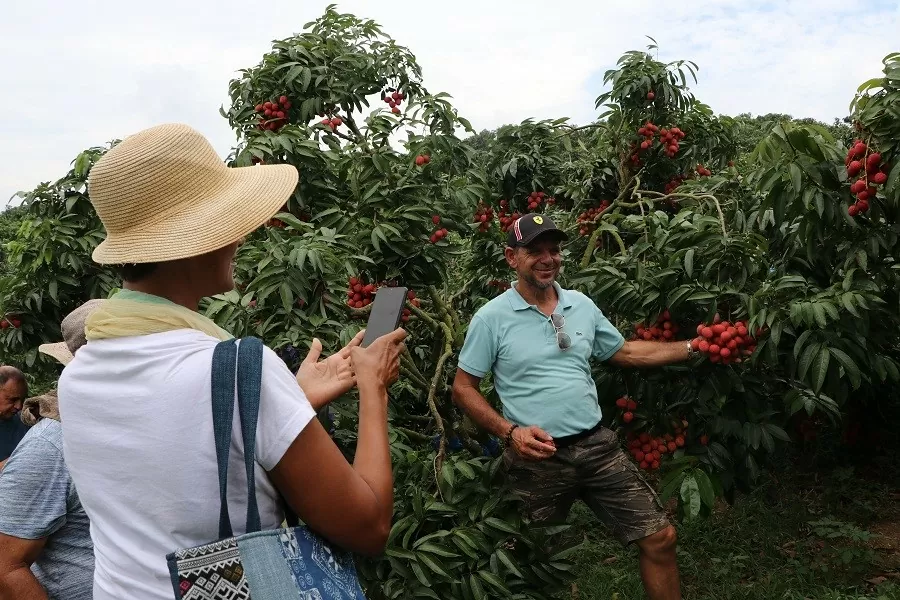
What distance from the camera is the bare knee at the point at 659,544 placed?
8.80 ft

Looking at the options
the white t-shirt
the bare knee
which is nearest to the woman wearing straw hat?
the white t-shirt

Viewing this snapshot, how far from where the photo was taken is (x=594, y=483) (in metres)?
2.74

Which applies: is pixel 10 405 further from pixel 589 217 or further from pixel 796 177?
pixel 796 177

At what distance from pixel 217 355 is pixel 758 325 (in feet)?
6.44

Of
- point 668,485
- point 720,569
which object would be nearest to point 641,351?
point 668,485

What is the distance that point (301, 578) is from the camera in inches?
43.7

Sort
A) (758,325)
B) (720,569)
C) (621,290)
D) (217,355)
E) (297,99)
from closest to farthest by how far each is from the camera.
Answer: (217,355) → (758,325) → (621,290) → (720,569) → (297,99)

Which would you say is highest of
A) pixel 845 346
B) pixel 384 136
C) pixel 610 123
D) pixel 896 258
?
pixel 610 123

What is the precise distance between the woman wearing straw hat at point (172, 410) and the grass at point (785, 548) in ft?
9.13

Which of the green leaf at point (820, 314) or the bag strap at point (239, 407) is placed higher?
the green leaf at point (820, 314)

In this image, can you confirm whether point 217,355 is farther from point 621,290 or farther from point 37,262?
point 37,262

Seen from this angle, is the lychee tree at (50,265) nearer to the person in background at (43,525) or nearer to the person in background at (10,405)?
the person in background at (10,405)

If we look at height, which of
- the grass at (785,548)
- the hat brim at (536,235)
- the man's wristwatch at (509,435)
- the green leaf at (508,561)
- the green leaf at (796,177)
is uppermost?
the green leaf at (796,177)

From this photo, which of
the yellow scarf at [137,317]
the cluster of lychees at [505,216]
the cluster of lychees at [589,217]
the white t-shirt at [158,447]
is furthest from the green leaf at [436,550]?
the cluster of lychees at [505,216]
